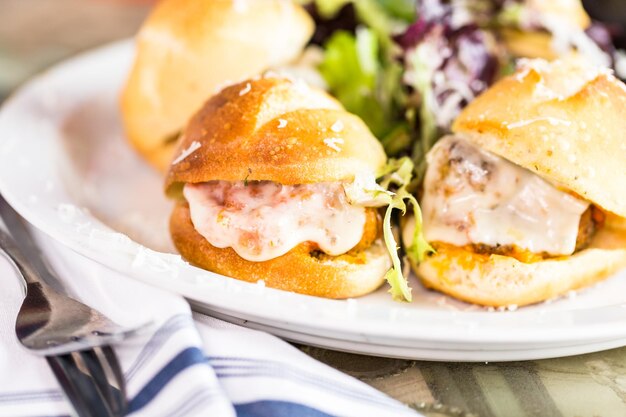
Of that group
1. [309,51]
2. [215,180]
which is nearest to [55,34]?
[309,51]

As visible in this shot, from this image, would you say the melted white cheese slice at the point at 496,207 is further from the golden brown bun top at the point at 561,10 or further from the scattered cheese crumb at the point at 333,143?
the golden brown bun top at the point at 561,10

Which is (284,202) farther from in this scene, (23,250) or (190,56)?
(190,56)

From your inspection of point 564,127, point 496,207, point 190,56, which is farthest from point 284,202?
point 190,56

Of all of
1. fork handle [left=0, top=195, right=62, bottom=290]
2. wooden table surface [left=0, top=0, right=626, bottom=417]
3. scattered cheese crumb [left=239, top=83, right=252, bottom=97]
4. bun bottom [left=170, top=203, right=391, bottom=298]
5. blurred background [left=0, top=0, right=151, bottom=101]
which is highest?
scattered cheese crumb [left=239, top=83, right=252, bottom=97]

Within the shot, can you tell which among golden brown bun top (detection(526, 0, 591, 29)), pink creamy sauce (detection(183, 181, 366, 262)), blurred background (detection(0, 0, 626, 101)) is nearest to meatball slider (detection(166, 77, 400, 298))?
pink creamy sauce (detection(183, 181, 366, 262))

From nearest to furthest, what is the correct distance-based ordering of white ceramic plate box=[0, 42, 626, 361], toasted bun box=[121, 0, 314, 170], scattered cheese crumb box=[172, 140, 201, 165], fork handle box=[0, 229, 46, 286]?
1. white ceramic plate box=[0, 42, 626, 361]
2. fork handle box=[0, 229, 46, 286]
3. scattered cheese crumb box=[172, 140, 201, 165]
4. toasted bun box=[121, 0, 314, 170]

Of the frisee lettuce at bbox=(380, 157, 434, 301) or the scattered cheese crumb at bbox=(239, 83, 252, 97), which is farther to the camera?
the scattered cheese crumb at bbox=(239, 83, 252, 97)

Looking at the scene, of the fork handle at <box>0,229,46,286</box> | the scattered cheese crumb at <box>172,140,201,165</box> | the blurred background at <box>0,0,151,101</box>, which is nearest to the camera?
the fork handle at <box>0,229,46,286</box>

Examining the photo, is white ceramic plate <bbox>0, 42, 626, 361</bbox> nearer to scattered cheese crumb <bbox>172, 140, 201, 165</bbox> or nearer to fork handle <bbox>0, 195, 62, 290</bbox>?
fork handle <bbox>0, 195, 62, 290</bbox>

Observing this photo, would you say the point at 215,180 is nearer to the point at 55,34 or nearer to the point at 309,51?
the point at 309,51
